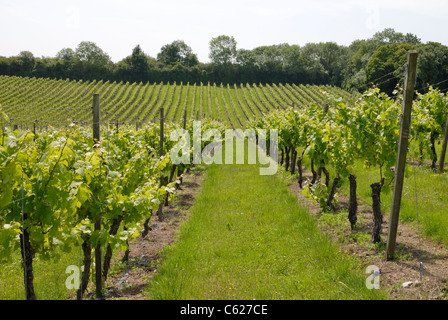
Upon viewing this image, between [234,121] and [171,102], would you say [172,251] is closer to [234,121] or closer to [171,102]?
[234,121]

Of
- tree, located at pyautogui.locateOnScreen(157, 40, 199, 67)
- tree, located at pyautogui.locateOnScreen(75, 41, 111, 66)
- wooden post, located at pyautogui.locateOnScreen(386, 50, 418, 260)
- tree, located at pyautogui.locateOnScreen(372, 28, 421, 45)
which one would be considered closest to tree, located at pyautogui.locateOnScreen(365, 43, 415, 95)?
tree, located at pyautogui.locateOnScreen(372, 28, 421, 45)

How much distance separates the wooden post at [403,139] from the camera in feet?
17.8

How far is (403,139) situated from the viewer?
567 centimetres

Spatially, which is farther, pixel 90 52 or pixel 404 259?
pixel 90 52

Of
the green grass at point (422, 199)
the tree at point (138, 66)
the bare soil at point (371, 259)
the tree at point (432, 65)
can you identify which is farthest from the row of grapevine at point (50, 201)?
the tree at point (138, 66)

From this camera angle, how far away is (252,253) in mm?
6699

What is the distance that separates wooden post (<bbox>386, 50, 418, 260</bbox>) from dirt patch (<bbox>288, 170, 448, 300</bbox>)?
0.35 m

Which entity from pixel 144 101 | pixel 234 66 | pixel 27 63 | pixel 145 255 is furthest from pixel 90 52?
pixel 145 255

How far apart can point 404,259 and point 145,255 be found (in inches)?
196

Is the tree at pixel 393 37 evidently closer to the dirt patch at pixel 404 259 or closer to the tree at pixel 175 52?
the tree at pixel 175 52

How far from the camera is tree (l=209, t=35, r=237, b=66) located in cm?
9594

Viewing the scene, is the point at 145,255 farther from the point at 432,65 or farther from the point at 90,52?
the point at 90,52

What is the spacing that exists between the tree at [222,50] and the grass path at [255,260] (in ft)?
295
